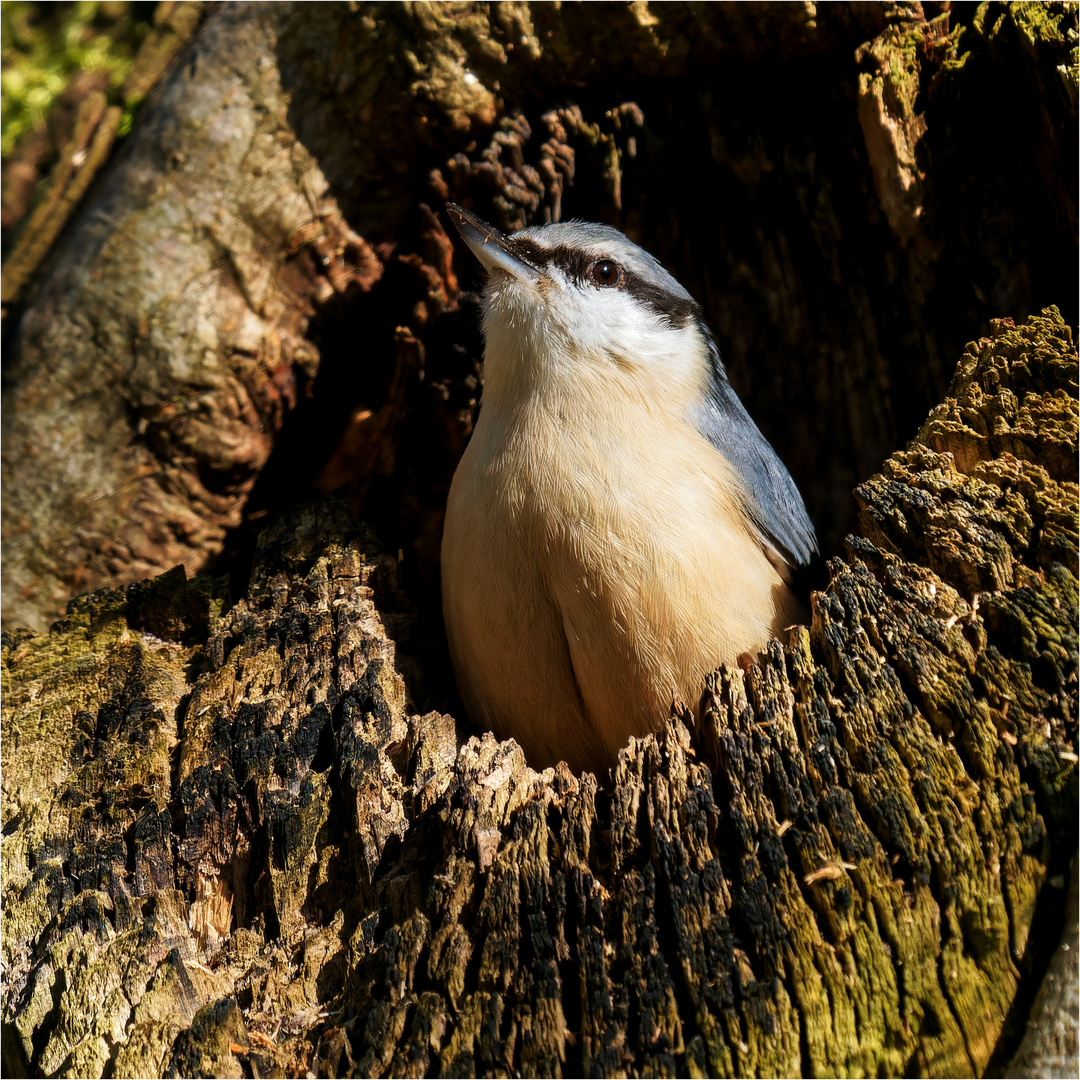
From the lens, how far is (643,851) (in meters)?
1.94

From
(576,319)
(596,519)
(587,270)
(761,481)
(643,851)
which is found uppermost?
(587,270)

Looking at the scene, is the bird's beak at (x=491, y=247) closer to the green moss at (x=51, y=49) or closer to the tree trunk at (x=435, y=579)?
the tree trunk at (x=435, y=579)

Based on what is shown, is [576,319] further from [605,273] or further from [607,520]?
[607,520]

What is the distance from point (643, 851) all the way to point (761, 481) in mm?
1419

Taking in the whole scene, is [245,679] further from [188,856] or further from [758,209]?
[758,209]

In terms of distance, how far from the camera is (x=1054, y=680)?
193cm

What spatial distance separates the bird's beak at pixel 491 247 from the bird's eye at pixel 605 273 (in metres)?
0.18

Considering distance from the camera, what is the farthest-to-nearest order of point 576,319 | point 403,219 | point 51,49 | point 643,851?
point 51,49 < point 403,219 < point 576,319 < point 643,851

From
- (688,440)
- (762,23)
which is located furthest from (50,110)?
(688,440)

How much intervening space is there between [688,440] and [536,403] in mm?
466

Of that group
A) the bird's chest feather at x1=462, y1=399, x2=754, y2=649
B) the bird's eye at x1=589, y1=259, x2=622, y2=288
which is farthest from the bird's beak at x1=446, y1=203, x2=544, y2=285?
the bird's chest feather at x1=462, y1=399, x2=754, y2=649

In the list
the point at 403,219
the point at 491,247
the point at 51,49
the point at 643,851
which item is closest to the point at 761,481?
the point at 491,247

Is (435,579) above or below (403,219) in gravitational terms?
below

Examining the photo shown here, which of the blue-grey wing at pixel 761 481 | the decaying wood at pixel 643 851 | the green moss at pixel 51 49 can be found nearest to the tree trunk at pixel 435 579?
the decaying wood at pixel 643 851
